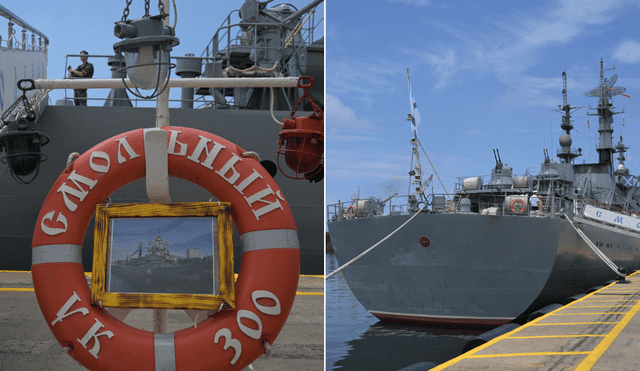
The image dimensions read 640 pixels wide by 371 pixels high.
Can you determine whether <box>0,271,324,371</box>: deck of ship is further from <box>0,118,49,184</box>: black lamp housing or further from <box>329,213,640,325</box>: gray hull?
<box>329,213,640,325</box>: gray hull

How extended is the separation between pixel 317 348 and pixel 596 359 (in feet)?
7.49

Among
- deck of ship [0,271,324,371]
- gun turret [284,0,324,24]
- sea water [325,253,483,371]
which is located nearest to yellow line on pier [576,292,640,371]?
deck of ship [0,271,324,371]

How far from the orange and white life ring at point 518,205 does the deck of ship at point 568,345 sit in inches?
275

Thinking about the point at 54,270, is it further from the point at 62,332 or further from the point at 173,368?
the point at 173,368

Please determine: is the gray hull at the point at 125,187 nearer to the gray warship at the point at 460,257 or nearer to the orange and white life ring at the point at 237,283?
the gray warship at the point at 460,257

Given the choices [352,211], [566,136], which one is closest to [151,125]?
[352,211]

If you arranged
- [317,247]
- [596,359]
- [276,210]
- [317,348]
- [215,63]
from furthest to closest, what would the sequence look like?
[215,63] < [317,247] < [317,348] < [596,359] < [276,210]

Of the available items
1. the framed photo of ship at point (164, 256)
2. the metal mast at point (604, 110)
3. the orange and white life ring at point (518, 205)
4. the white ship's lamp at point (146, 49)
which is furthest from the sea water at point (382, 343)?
the metal mast at point (604, 110)

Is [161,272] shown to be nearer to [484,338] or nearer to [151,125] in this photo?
[484,338]

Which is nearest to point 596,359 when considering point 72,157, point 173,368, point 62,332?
point 173,368

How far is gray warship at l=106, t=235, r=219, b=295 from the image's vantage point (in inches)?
124

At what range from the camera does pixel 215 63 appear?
1272 centimetres

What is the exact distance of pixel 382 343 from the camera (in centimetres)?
1227

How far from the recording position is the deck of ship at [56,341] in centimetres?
437
